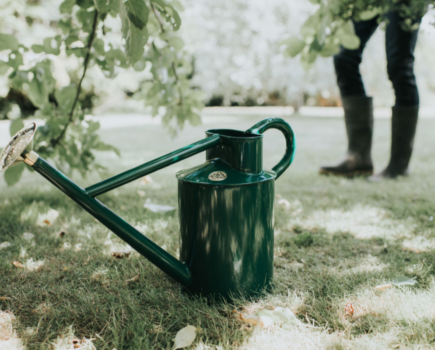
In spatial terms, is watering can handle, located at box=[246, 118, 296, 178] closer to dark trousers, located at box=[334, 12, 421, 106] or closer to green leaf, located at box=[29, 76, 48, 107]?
green leaf, located at box=[29, 76, 48, 107]

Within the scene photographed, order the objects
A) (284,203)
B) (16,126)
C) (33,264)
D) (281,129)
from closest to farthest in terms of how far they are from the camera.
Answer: (281,129)
(33,264)
(16,126)
(284,203)

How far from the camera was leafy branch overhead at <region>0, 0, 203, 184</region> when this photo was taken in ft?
5.32

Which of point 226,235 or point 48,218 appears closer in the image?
point 226,235

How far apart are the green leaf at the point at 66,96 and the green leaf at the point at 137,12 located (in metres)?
1.15

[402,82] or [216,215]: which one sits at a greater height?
[402,82]

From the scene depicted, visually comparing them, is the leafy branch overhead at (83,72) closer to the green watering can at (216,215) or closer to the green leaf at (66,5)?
the green leaf at (66,5)

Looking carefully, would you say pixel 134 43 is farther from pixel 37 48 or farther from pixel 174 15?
pixel 37 48

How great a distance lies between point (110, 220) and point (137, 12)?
0.58 meters

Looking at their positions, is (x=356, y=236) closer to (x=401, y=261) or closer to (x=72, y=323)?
(x=401, y=261)

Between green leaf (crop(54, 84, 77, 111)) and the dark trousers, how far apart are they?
189 centimetres

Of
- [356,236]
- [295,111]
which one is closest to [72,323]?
[356,236]

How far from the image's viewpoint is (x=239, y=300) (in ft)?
3.59

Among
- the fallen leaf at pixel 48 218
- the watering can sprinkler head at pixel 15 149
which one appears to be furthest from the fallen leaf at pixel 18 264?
the watering can sprinkler head at pixel 15 149

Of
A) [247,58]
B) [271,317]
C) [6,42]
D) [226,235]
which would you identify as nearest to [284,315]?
[271,317]
